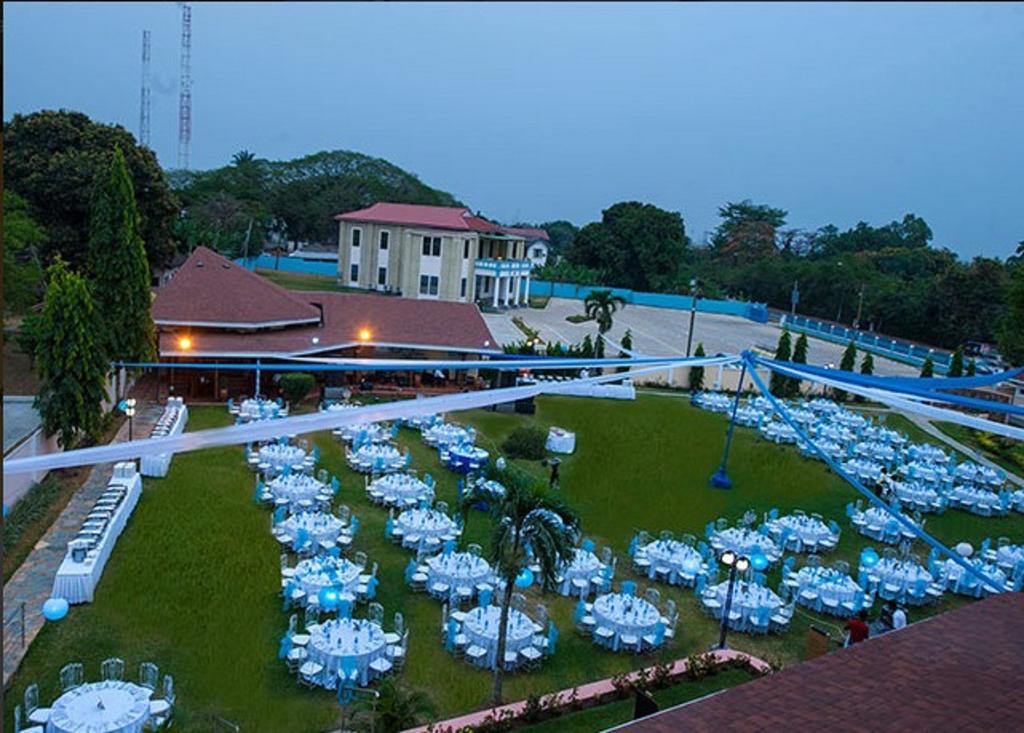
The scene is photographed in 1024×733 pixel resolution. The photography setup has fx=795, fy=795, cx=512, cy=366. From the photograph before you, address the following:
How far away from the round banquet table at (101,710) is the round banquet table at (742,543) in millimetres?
11023

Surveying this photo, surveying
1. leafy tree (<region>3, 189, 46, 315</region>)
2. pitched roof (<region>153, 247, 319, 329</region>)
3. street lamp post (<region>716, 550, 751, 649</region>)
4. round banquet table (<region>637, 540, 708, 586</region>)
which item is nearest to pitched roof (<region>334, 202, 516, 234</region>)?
pitched roof (<region>153, 247, 319, 329</region>)

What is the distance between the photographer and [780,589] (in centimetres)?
1485

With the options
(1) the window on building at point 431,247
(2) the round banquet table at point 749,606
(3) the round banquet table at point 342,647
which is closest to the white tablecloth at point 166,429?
(3) the round banquet table at point 342,647

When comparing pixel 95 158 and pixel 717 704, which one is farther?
pixel 95 158

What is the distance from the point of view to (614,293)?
5994cm

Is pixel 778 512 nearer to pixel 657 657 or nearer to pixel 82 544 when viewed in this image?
pixel 657 657

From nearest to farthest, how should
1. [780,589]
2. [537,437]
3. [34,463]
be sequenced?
[34,463] → [780,589] → [537,437]

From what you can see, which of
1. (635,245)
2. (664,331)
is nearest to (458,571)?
(664,331)

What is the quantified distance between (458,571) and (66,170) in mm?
23707

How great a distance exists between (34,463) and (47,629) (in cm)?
818

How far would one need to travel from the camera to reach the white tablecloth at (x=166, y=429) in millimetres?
17375

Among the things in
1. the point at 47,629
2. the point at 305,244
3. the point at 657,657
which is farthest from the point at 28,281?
the point at 305,244

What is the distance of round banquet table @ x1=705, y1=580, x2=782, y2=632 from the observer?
13.2m

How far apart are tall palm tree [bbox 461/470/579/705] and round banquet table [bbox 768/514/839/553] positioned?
8609mm
